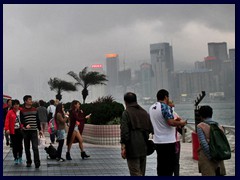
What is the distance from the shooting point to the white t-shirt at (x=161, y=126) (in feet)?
17.8

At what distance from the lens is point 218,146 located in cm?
450

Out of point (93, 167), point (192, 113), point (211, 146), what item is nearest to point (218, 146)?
point (211, 146)

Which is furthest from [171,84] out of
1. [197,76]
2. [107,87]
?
[197,76]

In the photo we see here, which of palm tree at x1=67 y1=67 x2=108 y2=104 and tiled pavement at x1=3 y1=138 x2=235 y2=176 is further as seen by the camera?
palm tree at x1=67 y1=67 x2=108 y2=104

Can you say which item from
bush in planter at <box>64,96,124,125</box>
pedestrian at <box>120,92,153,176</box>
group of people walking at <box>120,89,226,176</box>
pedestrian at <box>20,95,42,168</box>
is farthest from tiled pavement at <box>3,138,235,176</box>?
bush in planter at <box>64,96,124,125</box>

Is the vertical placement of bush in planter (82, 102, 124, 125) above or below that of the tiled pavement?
above

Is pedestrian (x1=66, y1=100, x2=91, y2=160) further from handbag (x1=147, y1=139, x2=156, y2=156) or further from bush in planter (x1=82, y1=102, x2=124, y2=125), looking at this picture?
handbag (x1=147, y1=139, x2=156, y2=156)

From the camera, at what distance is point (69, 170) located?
7.73 m

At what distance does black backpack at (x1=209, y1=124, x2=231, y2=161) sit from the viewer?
14.7ft

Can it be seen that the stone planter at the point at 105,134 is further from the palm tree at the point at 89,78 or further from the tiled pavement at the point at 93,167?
the palm tree at the point at 89,78

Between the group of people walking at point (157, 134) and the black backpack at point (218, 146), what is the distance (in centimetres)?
7

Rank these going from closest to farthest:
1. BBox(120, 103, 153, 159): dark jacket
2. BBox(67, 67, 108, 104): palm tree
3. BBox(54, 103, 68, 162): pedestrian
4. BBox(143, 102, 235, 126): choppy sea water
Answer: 1. BBox(120, 103, 153, 159): dark jacket
2. BBox(54, 103, 68, 162): pedestrian
3. BBox(143, 102, 235, 126): choppy sea water
4. BBox(67, 67, 108, 104): palm tree

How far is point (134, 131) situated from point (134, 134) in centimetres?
4

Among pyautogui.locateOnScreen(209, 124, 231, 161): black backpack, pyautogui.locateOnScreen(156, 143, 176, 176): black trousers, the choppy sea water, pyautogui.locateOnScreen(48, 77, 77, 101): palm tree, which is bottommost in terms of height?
the choppy sea water
